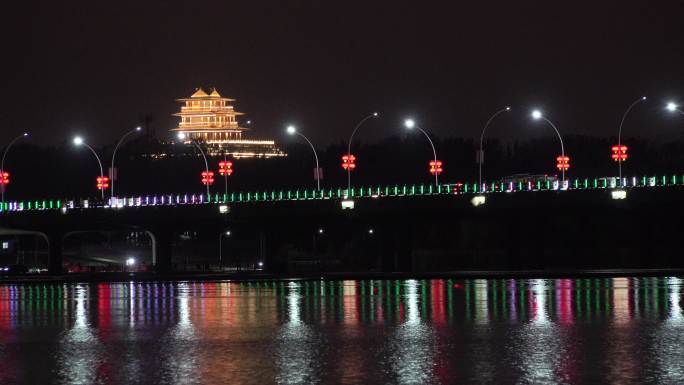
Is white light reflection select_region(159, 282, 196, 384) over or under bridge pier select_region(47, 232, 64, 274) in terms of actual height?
under

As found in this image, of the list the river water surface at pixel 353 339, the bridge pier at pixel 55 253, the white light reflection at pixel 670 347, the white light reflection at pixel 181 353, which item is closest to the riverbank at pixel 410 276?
the river water surface at pixel 353 339

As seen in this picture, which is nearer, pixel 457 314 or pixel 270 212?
pixel 457 314

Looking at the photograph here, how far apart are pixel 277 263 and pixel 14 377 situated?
324ft

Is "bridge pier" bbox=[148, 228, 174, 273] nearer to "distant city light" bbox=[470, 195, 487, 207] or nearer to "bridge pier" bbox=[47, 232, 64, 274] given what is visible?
"bridge pier" bbox=[47, 232, 64, 274]

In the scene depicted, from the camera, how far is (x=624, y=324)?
43.7m

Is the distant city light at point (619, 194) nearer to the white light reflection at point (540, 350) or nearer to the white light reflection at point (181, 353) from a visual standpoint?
the white light reflection at point (540, 350)

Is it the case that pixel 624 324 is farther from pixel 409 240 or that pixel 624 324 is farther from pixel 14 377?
pixel 409 240

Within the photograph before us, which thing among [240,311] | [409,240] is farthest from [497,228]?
[240,311]

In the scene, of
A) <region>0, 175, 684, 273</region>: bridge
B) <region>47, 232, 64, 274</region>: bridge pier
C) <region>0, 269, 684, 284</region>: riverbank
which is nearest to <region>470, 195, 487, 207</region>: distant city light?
<region>0, 175, 684, 273</region>: bridge

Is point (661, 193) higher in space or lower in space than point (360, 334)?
higher

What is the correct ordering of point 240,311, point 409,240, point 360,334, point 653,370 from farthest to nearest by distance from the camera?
point 409,240, point 240,311, point 360,334, point 653,370

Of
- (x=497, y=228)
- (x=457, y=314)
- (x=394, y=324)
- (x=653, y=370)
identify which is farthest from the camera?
(x=497, y=228)

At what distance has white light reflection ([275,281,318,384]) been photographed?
100ft

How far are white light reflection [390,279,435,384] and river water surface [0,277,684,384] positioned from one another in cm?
4
